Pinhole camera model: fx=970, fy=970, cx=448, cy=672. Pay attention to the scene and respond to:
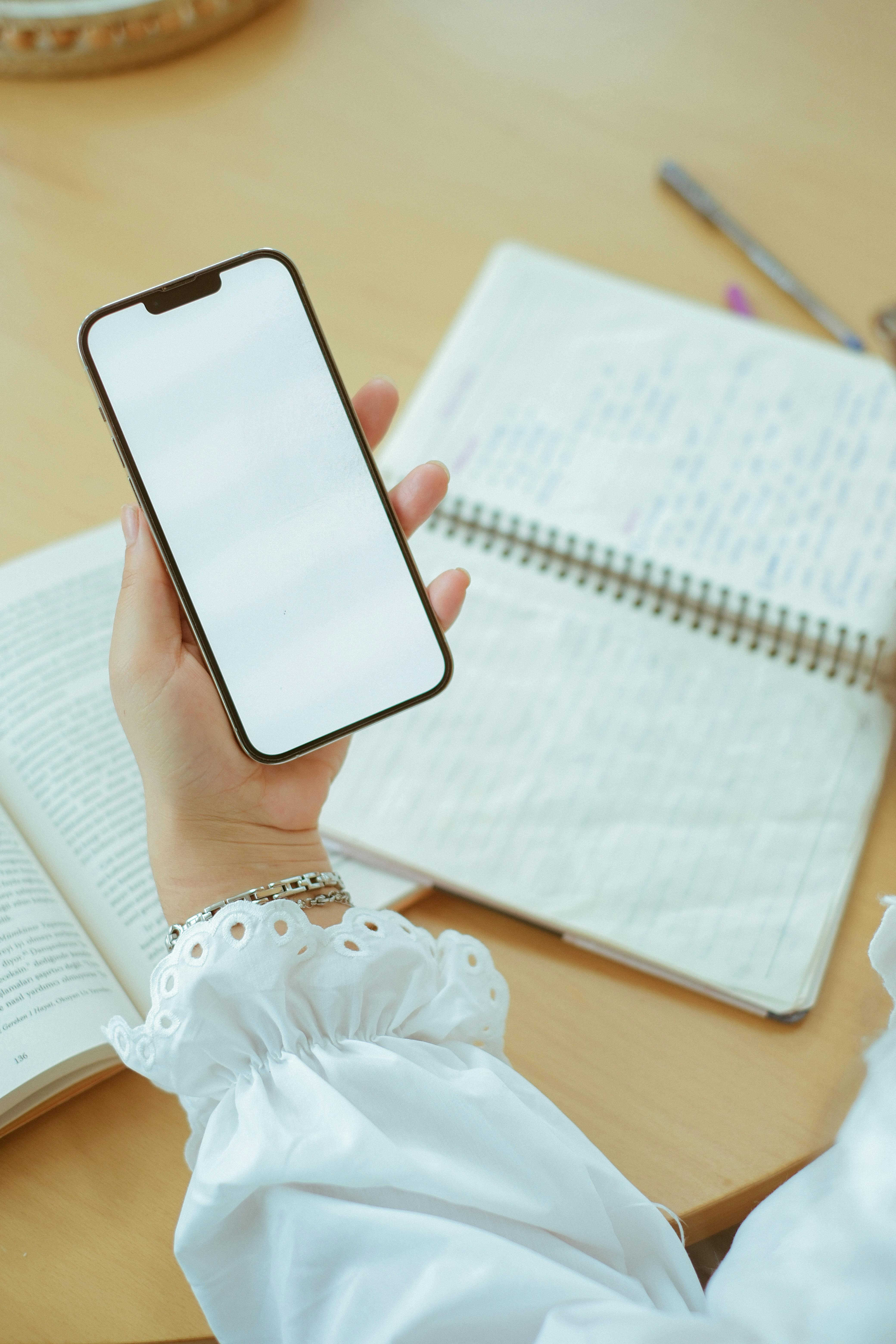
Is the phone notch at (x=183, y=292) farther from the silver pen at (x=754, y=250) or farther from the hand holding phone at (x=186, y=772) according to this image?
the silver pen at (x=754, y=250)

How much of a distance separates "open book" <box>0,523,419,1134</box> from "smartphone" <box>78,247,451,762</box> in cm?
10

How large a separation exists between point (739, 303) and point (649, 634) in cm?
30

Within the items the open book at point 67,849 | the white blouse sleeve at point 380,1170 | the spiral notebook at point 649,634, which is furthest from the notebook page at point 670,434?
the white blouse sleeve at point 380,1170

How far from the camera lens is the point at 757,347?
73 cm

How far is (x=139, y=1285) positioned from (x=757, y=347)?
0.70 m

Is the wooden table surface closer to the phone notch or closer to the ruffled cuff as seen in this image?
the ruffled cuff

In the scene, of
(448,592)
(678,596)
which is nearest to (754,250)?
(678,596)

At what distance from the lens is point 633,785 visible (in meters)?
0.57

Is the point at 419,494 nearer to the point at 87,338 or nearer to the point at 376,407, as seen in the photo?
the point at 376,407

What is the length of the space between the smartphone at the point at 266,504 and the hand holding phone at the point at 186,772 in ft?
0.04

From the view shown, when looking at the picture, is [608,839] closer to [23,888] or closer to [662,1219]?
[662,1219]

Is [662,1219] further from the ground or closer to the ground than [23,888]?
closer to the ground

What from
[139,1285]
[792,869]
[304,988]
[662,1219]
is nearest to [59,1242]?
[139,1285]

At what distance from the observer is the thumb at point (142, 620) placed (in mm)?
481
